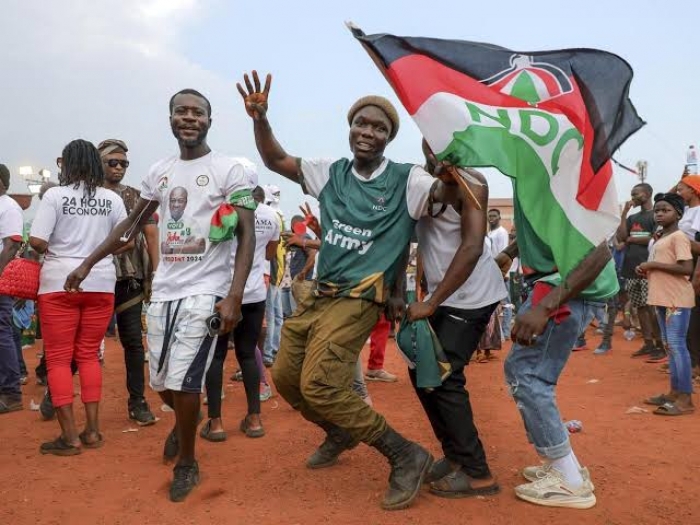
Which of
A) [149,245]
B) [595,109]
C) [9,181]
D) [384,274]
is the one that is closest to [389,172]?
[384,274]

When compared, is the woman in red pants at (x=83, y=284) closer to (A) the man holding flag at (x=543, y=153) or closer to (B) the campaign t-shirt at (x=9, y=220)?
(B) the campaign t-shirt at (x=9, y=220)

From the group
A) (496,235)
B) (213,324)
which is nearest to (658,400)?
(213,324)

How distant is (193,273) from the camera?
3.80 metres

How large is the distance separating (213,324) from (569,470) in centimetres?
219

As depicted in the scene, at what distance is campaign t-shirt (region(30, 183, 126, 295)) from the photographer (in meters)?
4.53

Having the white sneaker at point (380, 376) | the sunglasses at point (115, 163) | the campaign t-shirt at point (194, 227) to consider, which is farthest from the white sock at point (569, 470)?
the sunglasses at point (115, 163)

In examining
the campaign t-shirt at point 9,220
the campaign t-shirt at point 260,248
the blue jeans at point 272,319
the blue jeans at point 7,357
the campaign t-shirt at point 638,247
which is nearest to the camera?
the campaign t-shirt at point 260,248

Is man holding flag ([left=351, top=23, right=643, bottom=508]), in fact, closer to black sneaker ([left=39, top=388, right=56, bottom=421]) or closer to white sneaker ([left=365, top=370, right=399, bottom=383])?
white sneaker ([left=365, top=370, right=399, bottom=383])

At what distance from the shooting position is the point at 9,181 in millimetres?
5965

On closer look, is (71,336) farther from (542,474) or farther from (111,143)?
(542,474)

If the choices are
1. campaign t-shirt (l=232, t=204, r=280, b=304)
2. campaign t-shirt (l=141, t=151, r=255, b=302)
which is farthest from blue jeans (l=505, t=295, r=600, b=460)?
campaign t-shirt (l=232, t=204, r=280, b=304)

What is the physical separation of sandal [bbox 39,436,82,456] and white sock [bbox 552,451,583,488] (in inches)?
128

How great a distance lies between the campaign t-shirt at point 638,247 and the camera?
9.08m

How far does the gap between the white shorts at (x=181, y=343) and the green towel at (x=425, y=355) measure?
1.17 meters
